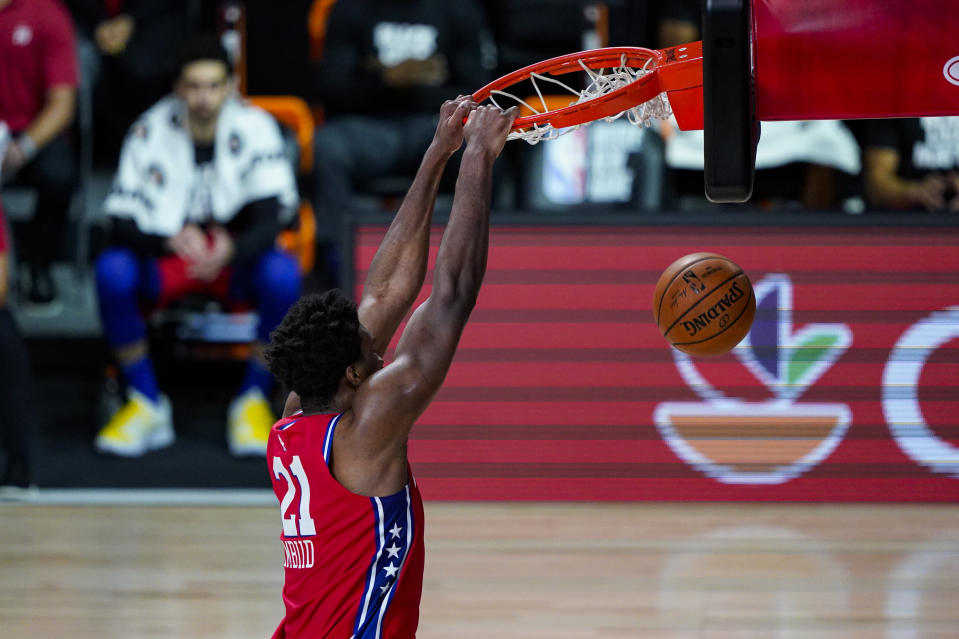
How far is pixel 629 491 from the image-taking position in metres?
5.64

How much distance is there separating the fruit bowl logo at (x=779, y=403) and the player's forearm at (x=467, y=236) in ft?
9.20

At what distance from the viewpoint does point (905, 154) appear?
681 cm

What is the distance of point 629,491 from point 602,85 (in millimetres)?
2842

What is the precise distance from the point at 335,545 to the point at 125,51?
524 cm

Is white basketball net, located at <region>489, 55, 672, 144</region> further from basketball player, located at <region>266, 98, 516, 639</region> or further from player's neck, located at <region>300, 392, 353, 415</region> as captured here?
player's neck, located at <region>300, 392, 353, 415</region>

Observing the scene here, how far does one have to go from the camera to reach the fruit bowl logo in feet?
18.2

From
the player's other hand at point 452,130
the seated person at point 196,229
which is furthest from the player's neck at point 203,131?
the player's other hand at point 452,130

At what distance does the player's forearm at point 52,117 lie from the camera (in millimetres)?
6766

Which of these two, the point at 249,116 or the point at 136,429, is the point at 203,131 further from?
the point at 136,429

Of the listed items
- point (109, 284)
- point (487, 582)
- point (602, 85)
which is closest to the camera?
point (602, 85)

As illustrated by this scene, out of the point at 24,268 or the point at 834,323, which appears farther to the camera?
the point at 24,268

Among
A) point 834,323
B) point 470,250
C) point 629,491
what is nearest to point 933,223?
point 834,323

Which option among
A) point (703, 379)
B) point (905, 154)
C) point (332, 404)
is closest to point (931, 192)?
point (905, 154)

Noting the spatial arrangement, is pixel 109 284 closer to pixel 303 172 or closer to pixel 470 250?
pixel 303 172
